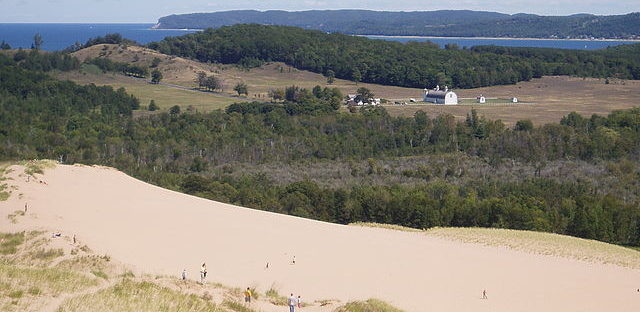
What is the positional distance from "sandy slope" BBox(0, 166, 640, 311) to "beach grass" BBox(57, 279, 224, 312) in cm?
507

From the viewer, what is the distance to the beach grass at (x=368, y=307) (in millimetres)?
21031

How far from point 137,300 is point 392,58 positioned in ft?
411

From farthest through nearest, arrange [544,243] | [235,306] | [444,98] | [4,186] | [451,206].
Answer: [444,98] → [451,206] → [544,243] → [4,186] → [235,306]

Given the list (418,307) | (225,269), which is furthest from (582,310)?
(225,269)

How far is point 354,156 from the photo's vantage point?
68.4 metres

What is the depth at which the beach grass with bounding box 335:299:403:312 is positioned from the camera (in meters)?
21.0

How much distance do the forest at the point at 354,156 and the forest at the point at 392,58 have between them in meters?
41.8

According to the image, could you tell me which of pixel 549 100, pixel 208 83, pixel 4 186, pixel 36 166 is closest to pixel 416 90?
pixel 549 100

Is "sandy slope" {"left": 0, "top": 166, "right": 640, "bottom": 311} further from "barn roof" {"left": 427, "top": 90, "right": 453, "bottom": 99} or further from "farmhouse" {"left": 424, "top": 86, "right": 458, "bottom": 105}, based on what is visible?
"barn roof" {"left": 427, "top": 90, "right": 453, "bottom": 99}

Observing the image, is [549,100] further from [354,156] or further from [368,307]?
[368,307]

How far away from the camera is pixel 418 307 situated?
2472 centimetres

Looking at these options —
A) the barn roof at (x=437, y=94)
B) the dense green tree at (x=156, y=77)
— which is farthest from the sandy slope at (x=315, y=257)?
the dense green tree at (x=156, y=77)

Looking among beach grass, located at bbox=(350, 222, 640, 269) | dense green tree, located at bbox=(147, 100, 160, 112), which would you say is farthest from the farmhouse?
beach grass, located at bbox=(350, 222, 640, 269)

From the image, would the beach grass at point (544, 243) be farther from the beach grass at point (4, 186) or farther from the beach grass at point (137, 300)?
the beach grass at point (137, 300)
